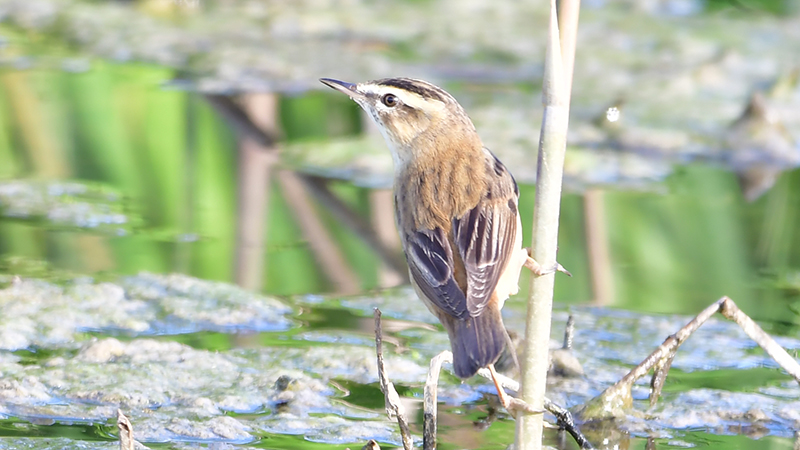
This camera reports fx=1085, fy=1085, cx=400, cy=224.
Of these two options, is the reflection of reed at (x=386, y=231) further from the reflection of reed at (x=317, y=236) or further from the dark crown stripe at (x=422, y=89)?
the dark crown stripe at (x=422, y=89)

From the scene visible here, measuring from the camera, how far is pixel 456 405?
10.7ft

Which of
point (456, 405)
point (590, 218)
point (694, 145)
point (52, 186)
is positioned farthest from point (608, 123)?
point (456, 405)

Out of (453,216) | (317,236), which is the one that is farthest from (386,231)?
(453,216)

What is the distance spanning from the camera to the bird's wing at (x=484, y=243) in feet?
8.73

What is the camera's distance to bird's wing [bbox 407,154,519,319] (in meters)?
2.67

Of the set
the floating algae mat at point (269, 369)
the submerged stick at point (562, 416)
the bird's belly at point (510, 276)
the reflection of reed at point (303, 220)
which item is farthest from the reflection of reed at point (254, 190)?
the submerged stick at point (562, 416)

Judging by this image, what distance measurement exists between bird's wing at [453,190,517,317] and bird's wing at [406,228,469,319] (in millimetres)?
32

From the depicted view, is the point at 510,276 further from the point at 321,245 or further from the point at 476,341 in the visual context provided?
the point at 321,245

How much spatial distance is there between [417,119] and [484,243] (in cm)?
66

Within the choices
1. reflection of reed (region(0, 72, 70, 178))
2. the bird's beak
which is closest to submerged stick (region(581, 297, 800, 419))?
the bird's beak

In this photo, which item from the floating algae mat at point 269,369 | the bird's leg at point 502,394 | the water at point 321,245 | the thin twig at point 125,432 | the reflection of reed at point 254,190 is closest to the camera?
the thin twig at point 125,432

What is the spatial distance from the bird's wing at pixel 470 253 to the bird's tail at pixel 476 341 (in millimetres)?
31

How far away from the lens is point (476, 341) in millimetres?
2533

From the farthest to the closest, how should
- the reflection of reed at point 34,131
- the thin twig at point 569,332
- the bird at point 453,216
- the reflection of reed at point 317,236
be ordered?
1. the reflection of reed at point 34,131
2. the reflection of reed at point 317,236
3. the thin twig at point 569,332
4. the bird at point 453,216
